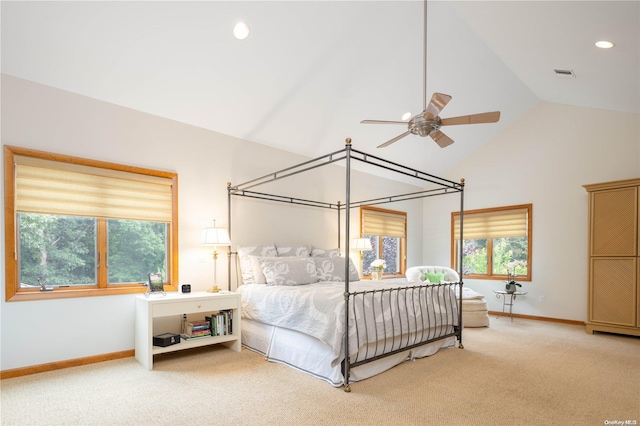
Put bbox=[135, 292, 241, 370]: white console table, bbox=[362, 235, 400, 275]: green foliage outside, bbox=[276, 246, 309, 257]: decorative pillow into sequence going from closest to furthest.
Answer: bbox=[135, 292, 241, 370]: white console table < bbox=[276, 246, 309, 257]: decorative pillow < bbox=[362, 235, 400, 275]: green foliage outside

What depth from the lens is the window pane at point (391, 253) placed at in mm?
6766

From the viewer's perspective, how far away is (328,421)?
2.30 m

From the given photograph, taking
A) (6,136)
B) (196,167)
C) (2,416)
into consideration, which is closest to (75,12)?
(6,136)

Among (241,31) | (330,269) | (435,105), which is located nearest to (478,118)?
(435,105)

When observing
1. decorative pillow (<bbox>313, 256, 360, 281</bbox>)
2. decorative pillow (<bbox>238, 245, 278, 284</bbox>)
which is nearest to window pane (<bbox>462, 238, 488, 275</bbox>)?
decorative pillow (<bbox>313, 256, 360, 281</bbox>)

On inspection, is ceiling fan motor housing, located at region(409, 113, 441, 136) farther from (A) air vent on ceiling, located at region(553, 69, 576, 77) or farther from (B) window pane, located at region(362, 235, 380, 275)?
(B) window pane, located at region(362, 235, 380, 275)

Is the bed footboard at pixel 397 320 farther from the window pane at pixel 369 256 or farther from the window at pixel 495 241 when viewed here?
the window at pixel 495 241

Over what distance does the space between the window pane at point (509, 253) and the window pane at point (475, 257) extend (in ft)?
0.60

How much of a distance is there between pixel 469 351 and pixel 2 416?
396 centimetres

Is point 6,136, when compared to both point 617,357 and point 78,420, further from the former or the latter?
point 617,357

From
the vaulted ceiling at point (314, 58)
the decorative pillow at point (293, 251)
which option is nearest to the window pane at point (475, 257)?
the vaulted ceiling at point (314, 58)

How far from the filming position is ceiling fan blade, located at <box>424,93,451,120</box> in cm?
289

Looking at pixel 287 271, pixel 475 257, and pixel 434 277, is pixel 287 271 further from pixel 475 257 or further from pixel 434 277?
pixel 475 257

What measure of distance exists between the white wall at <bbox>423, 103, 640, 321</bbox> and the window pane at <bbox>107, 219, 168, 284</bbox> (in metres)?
5.31
